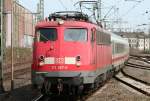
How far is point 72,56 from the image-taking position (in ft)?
49.1

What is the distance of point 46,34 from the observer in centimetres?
1552

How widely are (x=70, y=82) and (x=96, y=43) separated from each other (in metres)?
2.29

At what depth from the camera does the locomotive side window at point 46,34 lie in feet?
50.4

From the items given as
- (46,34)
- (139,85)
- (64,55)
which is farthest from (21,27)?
(64,55)

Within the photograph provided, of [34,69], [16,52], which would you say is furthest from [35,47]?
[16,52]

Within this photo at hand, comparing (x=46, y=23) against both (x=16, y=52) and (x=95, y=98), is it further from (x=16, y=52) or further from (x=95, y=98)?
(x=16, y=52)

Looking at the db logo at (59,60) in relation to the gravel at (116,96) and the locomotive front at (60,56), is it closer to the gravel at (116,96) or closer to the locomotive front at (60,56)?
the locomotive front at (60,56)

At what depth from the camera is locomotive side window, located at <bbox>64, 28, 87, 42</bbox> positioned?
1534cm

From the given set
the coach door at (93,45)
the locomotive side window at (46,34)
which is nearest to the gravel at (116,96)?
the coach door at (93,45)

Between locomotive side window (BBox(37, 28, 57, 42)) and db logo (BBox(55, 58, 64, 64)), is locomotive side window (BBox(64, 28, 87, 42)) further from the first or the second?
db logo (BBox(55, 58, 64, 64))

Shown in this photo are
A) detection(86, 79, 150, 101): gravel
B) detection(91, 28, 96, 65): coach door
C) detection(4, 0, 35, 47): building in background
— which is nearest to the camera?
detection(91, 28, 96, 65): coach door

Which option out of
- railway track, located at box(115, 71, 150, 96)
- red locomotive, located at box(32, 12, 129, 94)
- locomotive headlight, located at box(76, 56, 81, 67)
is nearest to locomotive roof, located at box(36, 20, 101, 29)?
red locomotive, located at box(32, 12, 129, 94)

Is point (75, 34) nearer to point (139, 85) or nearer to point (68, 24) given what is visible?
point (68, 24)

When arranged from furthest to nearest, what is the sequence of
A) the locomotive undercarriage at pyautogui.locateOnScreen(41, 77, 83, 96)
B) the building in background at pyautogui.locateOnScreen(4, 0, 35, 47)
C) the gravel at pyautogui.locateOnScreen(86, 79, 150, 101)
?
the building in background at pyautogui.locateOnScreen(4, 0, 35, 47), the gravel at pyautogui.locateOnScreen(86, 79, 150, 101), the locomotive undercarriage at pyautogui.locateOnScreen(41, 77, 83, 96)
